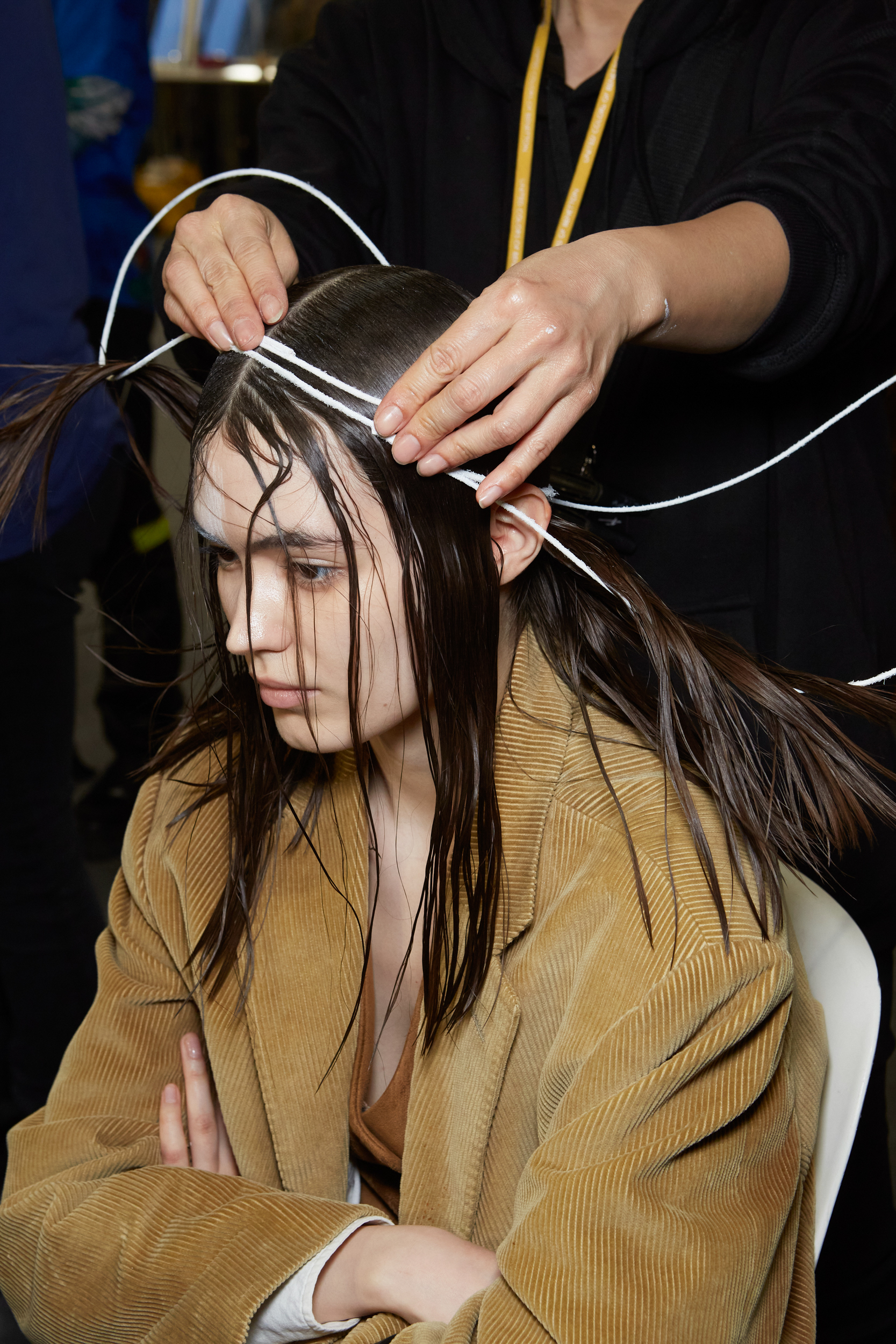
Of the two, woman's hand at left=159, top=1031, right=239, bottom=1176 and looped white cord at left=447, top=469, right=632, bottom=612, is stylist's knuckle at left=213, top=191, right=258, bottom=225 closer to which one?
looped white cord at left=447, top=469, right=632, bottom=612

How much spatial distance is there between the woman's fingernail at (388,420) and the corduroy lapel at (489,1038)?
33 cm

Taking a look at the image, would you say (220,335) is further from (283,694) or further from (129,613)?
(129,613)

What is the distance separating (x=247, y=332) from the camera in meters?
1.00

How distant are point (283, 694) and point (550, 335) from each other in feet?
1.24

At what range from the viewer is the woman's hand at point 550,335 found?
33.9 inches

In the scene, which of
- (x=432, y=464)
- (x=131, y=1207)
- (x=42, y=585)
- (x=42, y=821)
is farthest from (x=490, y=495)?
(x=42, y=821)

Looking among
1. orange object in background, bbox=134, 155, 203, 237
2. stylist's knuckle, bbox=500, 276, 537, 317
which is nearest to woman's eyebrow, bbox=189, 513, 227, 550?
stylist's knuckle, bbox=500, 276, 537, 317

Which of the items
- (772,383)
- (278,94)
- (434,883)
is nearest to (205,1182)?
(434,883)

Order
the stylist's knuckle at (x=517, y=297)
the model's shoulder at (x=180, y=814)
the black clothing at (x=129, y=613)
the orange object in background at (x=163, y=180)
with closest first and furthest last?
the stylist's knuckle at (x=517, y=297)
the model's shoulder at (x=180, y=814)
the black clothing at (x=129, y=613)
the orange object in background at (x=163, y=180)

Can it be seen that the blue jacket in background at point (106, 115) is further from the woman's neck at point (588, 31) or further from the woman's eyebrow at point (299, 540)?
the woman's eyebrow at point (299, 540)

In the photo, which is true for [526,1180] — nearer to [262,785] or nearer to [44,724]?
[262,785]

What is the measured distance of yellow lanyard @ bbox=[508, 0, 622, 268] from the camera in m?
1.30

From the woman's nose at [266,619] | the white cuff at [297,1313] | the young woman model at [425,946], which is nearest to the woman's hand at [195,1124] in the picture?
the young woman model at [425,946]

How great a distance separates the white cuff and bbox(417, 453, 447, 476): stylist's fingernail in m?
0.65
